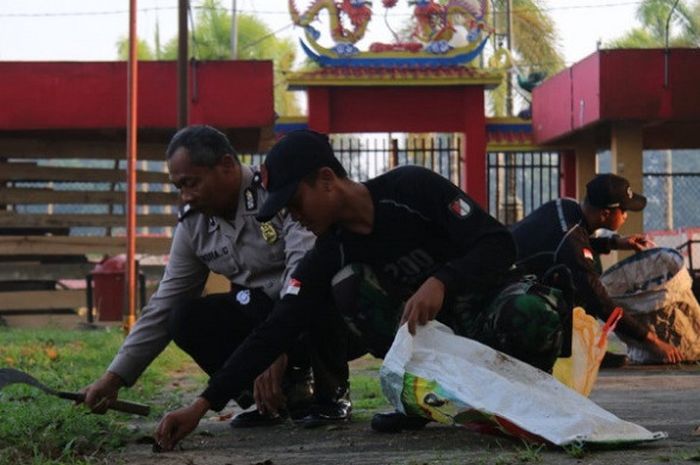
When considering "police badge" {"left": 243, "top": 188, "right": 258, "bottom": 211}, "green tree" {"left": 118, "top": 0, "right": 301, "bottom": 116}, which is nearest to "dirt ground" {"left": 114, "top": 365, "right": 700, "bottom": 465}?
"police badge" {"left": 243, "top": 188, "right": 258, "bottom": 211}

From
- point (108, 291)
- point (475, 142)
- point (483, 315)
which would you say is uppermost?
point (475, 142)

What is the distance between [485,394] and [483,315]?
1.93ft

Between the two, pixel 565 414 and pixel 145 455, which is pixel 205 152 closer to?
pixel 145 455

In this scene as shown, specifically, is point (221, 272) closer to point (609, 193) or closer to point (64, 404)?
point (64, 404)

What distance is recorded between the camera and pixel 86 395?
6.01m

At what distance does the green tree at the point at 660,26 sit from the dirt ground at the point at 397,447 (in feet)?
95.9

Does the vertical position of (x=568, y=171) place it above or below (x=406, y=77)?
below

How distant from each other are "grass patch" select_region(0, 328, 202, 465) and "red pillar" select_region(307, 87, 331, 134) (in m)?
9.39

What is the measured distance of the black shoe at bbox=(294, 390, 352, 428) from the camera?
6410 millimetres

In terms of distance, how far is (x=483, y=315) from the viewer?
556 centimetres

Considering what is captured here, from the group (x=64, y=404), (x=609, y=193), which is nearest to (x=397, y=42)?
(x=609, y=193)

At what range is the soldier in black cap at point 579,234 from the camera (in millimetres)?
8930

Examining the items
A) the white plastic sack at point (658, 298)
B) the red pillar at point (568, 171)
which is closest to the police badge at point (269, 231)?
the white plastic sack at point (658, 298)

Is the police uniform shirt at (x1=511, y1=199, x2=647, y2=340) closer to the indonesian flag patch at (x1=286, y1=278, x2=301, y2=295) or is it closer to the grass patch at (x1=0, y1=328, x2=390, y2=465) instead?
the grass patch at (x1=0, y1=328, x2=390, y2=465)
